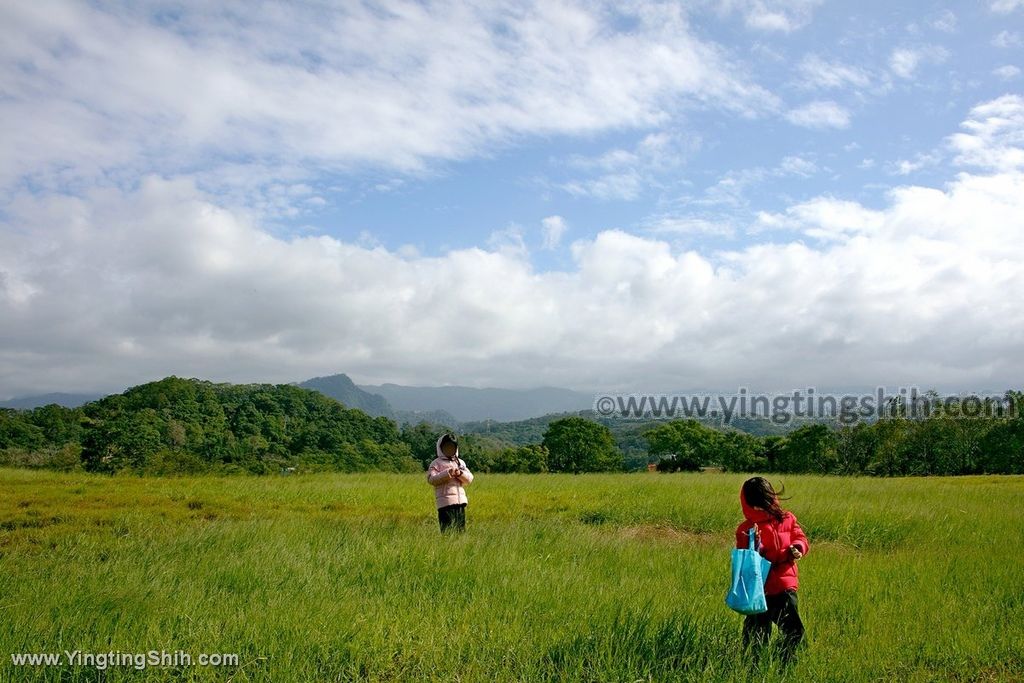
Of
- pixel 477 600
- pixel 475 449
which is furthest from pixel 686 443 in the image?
pixel 477 600

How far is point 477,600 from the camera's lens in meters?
6.02

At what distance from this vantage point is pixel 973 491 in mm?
20234

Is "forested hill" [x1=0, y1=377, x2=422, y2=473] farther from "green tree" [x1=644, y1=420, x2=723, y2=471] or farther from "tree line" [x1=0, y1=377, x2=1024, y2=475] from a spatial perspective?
"green tree" [x1=644, y1=420, x2=723, y2=471]

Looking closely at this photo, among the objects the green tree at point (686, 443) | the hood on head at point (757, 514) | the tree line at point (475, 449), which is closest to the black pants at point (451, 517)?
the hood on head at point (757, 514)

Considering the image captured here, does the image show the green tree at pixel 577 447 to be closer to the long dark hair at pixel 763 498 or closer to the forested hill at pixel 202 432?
the forested hill at pixel 202 432

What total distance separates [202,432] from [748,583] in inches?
1969

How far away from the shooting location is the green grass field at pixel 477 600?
4.72 meters

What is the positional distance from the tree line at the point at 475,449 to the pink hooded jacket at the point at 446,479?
30.2m

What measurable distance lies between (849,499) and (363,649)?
48.0 feet

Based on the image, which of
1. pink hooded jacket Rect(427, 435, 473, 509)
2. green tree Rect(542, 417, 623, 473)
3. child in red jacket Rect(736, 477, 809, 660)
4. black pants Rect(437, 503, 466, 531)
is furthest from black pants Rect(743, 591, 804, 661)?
green tree Rect(542, 417, 623, 473)

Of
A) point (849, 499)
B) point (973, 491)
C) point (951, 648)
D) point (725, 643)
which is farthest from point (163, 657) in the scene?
point (973, 491)

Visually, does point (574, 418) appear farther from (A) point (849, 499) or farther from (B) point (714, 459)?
(A) point (849, 499)

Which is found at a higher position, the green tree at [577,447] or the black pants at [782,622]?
the black pants at [782,622]

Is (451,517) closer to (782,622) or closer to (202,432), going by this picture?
(782,622)
